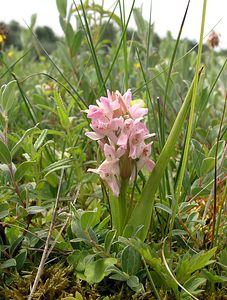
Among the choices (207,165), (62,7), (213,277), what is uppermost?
(62,7)

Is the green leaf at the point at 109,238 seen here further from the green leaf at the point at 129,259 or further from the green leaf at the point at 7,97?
the green leaf at the point at 7,97

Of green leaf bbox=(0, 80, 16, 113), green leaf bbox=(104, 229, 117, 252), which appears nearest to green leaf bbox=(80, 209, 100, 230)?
green leaf bbox=(104, 229, 117, 252)

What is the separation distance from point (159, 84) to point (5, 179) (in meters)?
0.77

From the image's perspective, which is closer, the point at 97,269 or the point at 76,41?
the point at 97,269

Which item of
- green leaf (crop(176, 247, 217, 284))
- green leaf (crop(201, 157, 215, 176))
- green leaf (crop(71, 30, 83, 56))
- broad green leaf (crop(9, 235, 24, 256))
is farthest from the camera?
green leaf (crop(71, 30, 83, 56))

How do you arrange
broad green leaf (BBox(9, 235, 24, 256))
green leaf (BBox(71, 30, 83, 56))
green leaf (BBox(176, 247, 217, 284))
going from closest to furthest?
green leaf (BBox(176, 247, 217, 284)) → broad green leaf (BBox(9, 235, 24, 256)) → green leaf (BBox(71, 30, 83, 56))

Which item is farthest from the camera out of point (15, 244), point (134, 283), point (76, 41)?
point (76, 41)

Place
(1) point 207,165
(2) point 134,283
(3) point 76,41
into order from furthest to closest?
(3) point 76,41
(1) point 207,165
(2) point 134,283

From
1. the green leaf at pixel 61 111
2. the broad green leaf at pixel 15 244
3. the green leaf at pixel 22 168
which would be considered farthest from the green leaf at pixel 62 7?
the broad green leaf at pixel 15 244

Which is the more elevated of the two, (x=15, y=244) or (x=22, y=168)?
(x=22, y=168)

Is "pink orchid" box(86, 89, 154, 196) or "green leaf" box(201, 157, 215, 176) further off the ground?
"pink orchid" box(86, 89, 154, 196)

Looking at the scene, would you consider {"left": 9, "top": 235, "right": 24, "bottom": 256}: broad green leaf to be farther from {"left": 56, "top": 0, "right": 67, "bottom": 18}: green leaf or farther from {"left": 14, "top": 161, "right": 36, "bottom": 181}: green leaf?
{"left": 56, "top": 0, "right": 67, "bottom": 18}: green leaf

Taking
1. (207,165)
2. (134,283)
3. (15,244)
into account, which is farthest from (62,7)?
(134,283)

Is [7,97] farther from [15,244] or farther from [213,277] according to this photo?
[213,277]
